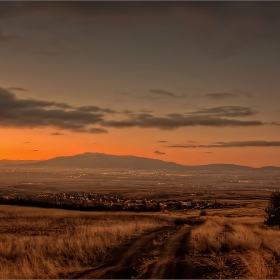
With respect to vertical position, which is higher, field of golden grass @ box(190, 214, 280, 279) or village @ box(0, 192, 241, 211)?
field of golden grass @ box(190, 214, 280, 279)

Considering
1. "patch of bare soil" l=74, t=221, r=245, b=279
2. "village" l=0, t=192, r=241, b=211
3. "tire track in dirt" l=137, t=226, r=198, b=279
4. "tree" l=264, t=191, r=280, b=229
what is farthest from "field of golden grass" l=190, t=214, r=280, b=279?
"village" l=0, t=192, r=241, b=211

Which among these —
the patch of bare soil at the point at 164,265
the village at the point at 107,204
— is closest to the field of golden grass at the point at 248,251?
the patch of bare soil at the point at 164,265

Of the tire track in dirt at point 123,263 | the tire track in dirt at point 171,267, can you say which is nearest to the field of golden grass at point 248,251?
the tire track in dirt at point 171,267

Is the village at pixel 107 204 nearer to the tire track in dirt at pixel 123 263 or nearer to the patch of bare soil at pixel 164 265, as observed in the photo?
the tire track in dirt at pixel 123 263

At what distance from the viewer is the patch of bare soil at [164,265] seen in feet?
46.0

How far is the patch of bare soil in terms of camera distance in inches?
552

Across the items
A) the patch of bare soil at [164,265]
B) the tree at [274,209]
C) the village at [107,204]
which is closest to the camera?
the patch of bare soil at [164,265]

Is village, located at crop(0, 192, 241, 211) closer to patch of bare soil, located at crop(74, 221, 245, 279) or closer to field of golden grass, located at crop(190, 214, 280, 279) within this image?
field of golden grass, located at crop(190, 214, 280, 279)

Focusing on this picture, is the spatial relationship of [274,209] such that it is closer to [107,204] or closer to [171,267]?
[171,267]

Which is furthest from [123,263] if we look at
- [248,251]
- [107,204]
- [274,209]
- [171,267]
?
[107,204]

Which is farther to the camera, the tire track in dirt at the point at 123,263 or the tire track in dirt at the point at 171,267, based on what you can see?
the tire track in dirt at the point at 123,263

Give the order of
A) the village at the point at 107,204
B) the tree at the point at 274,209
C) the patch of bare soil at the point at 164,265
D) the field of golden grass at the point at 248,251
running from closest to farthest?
the field of golden grass at the point at 248,251
the patch of bare soil at the point at 164,265
the tree at the point at 274,209
the village at the point at 107,204

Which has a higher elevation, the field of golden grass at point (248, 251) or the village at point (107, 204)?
the field of golden grass at point (248, 251)

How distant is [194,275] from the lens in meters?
14.1
